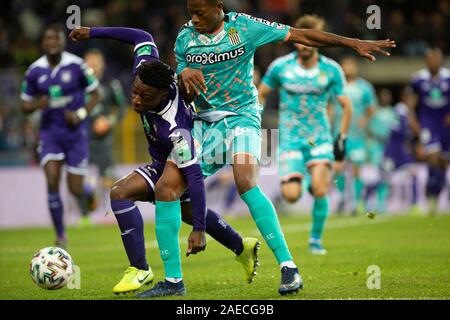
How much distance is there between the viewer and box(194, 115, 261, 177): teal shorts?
293 inches

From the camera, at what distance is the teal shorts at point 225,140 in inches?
293

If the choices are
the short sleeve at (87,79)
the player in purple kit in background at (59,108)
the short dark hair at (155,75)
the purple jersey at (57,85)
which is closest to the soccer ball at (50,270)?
the short dark hair at (155,75)

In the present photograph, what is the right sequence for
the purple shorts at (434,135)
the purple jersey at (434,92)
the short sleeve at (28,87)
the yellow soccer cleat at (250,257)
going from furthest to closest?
the purple shorts at (434,135)
the purple jersey at (434,92)
the short sleeve at (28,87)
the yellow soccer cleat at (250,257)

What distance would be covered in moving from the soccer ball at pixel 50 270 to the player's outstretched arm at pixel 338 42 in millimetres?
2530

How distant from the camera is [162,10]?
76.4ft

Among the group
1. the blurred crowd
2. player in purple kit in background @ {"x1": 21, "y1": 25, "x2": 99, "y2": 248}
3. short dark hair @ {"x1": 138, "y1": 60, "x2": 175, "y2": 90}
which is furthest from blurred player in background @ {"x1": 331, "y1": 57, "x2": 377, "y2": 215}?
short dark hair @ {"x1": 138, "y1": 60, "x2": 175, "y2": 90}

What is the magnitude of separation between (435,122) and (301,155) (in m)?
6.25

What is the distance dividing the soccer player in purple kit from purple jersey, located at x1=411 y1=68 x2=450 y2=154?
32.0ft

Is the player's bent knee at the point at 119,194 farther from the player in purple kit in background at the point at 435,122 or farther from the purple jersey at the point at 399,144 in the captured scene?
the purple jersey at the point at 399,144

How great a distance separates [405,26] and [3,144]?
34.7ft

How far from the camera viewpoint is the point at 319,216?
10898 mm

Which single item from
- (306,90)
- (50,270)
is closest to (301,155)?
(306,90)

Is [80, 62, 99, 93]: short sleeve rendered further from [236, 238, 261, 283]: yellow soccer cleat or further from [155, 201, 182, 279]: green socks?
[155, 201, 182, 279]: green socks
